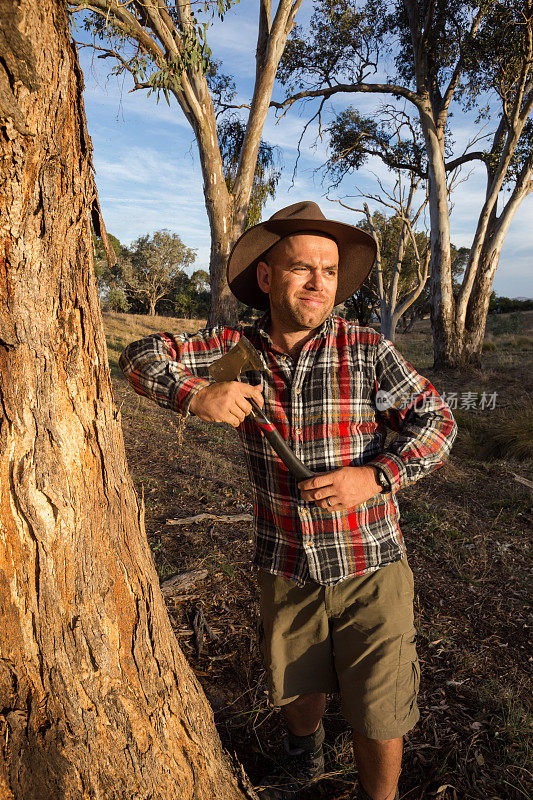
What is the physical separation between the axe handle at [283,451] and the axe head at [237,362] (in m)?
0.12

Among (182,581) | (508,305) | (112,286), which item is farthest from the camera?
(508,305)

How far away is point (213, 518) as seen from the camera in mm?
3840

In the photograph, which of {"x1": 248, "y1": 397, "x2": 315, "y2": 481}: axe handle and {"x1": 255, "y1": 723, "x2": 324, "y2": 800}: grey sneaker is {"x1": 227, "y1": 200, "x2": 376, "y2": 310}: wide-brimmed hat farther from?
{"x1": 255, "y1": 723, "x2": 324, "y2": 800}: grey sneaker

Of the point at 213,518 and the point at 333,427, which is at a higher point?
the point at 333,427

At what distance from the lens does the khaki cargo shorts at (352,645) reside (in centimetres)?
169

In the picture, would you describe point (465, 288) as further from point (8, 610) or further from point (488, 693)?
point (8, 610)

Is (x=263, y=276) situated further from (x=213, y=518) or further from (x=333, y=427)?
(x=213, y=518)

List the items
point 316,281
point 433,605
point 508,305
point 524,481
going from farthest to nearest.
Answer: point 508,305 → point 524,481 → point 433,605 → point 316,281

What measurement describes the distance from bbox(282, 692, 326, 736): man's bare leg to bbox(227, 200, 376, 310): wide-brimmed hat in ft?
5.48

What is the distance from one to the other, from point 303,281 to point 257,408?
521mm

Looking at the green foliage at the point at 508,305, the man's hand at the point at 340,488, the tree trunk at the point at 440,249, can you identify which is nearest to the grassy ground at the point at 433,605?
the man's hand at the point at 340,488

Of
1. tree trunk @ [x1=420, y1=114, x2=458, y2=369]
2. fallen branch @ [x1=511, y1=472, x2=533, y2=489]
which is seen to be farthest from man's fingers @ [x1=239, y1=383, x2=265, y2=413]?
tree trunk @ [x1=420, y1=114, x2=458, y2=369]

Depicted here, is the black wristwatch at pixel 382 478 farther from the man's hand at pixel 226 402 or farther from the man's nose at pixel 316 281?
the man's nose at pixel 316 281

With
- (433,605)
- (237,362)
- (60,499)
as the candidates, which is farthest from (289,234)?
(433,605)
